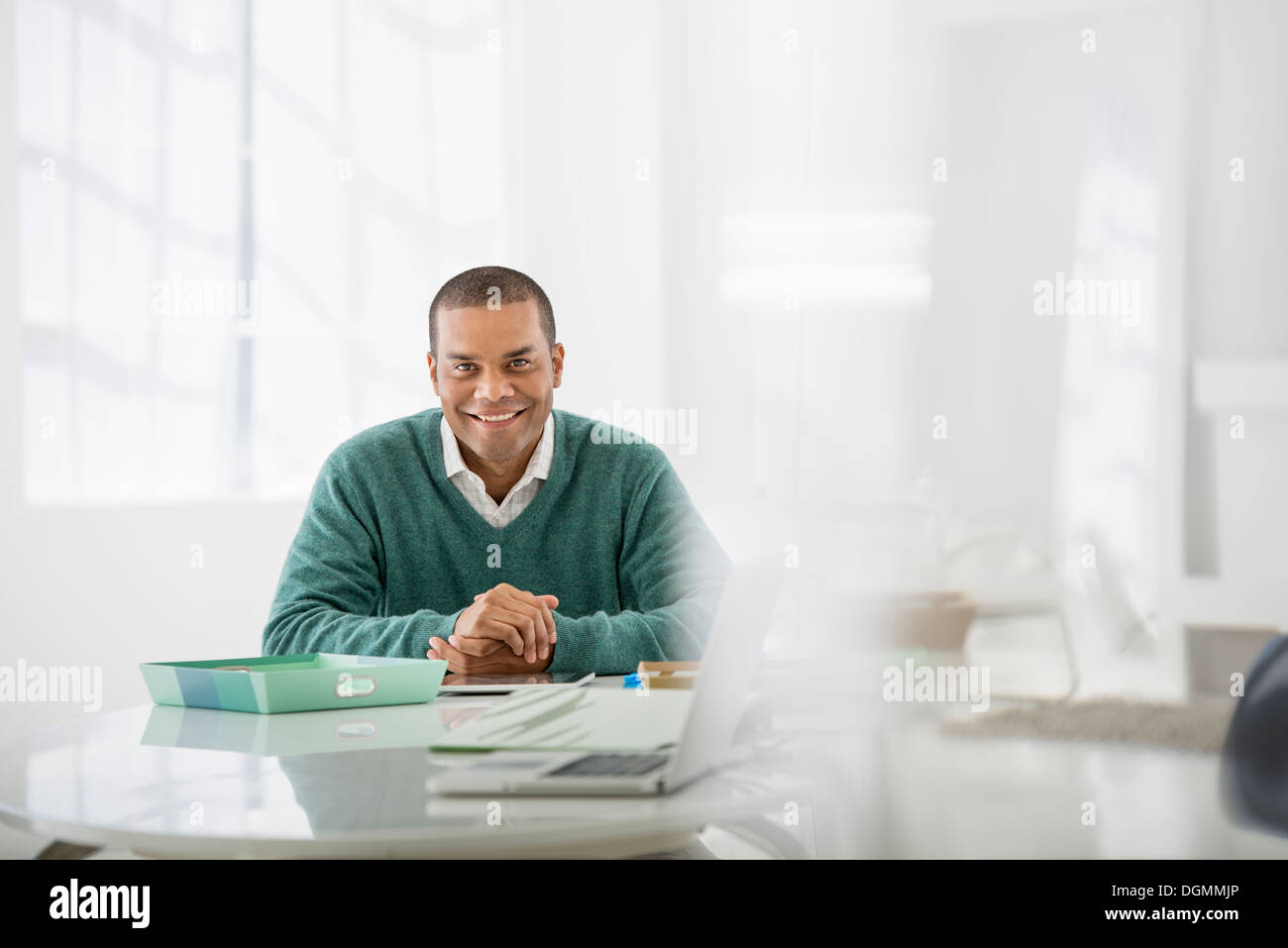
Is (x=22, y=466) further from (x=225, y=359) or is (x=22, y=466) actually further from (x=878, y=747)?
(x=878, y=747)

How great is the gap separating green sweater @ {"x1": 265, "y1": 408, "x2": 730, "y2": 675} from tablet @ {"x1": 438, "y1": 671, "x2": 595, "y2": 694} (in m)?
0.17

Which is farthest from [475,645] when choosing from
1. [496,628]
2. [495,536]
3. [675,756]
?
[675,756]

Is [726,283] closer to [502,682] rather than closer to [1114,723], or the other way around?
[1114,723]

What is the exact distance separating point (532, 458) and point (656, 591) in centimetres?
23

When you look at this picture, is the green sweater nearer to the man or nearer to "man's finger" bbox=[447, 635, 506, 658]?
the man

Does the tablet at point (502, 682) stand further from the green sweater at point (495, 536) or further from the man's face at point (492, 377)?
the man's face at point (492, 377)

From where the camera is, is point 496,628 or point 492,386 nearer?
point 496,628

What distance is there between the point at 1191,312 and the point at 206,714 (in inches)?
57.3

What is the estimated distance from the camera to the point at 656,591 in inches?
56.1

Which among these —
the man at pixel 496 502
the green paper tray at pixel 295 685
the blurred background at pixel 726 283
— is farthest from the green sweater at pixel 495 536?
the blurred background at pixel 726 283

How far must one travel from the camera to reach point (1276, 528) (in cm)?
168

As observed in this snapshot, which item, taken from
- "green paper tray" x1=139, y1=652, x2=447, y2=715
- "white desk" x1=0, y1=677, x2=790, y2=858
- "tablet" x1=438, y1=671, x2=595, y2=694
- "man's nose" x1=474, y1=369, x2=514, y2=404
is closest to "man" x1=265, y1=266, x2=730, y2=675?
"man's nose" x1=474, y1=369, x2=514, y2=404

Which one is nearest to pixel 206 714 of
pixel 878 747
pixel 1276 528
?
pixel 878 747

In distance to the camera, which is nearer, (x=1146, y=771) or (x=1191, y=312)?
(x=1146, y=771)
